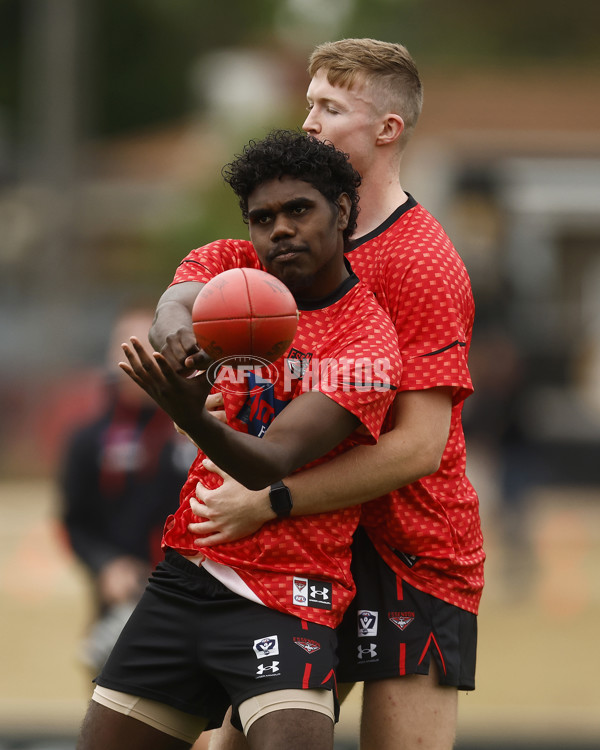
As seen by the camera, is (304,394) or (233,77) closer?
(304,394)

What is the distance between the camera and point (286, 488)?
3660mm

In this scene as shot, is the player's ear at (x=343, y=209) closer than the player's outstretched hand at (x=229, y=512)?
No

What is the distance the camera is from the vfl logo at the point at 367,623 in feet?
13.3

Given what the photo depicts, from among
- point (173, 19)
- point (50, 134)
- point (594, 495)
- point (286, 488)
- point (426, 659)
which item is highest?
point (173, 19)

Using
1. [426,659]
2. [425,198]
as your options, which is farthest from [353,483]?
[425,198]

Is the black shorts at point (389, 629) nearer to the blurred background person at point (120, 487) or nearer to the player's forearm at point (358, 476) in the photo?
the player's forearm at point (358, 476)

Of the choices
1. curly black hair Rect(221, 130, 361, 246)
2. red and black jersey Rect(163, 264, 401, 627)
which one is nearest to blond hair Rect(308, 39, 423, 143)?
curly black hair Rect(221, 130, 361, 246)

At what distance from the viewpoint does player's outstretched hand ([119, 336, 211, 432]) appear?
3.23 m

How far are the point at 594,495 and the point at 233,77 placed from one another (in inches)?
963

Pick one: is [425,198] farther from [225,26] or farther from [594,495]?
[225,26]

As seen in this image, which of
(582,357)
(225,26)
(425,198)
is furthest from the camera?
(225,26)

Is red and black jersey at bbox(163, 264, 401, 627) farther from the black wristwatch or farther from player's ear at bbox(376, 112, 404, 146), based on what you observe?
player's ear at bbox(376, 112, 404, 146)

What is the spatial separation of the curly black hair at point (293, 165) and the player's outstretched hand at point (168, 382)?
71 centimetres

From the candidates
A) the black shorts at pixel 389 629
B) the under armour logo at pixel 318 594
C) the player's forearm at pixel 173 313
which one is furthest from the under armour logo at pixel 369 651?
the player's forearm at pixel 173 313
